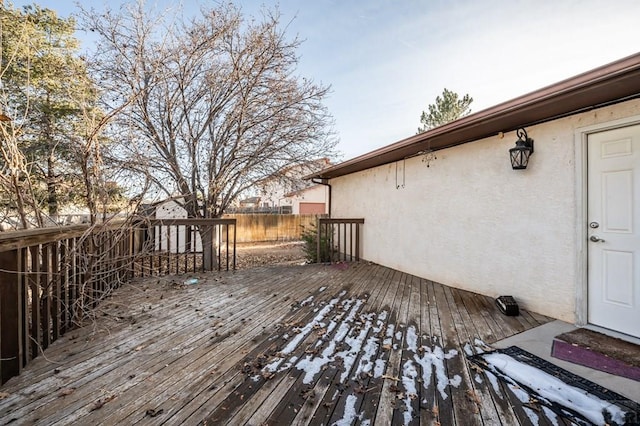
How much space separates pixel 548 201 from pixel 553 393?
7.30 ft

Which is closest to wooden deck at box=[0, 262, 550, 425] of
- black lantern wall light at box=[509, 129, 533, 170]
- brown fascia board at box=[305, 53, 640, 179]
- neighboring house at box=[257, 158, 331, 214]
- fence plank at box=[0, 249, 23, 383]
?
fence plank at box=[0, 249, 23, 383]

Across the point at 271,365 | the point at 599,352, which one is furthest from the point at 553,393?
the point at 271,365

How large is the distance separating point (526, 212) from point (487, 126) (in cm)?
115

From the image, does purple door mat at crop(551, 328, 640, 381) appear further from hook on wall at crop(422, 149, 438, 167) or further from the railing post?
the railing post

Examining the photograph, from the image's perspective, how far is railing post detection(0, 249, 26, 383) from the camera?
1778 millimetres

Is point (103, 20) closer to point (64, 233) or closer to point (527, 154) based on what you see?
point (64, 233)

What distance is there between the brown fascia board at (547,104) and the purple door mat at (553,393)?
7.35ft

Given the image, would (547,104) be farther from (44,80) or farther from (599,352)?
(44,80)

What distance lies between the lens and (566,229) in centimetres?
298

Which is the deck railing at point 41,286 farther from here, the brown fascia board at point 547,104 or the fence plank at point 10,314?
the brown fascia board at point 547,104

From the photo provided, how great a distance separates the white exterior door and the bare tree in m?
5.02

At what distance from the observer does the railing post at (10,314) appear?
1.78 meters

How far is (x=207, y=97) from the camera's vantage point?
5.76 m

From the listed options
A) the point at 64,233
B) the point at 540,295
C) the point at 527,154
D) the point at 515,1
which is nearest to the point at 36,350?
the point at 64,233
